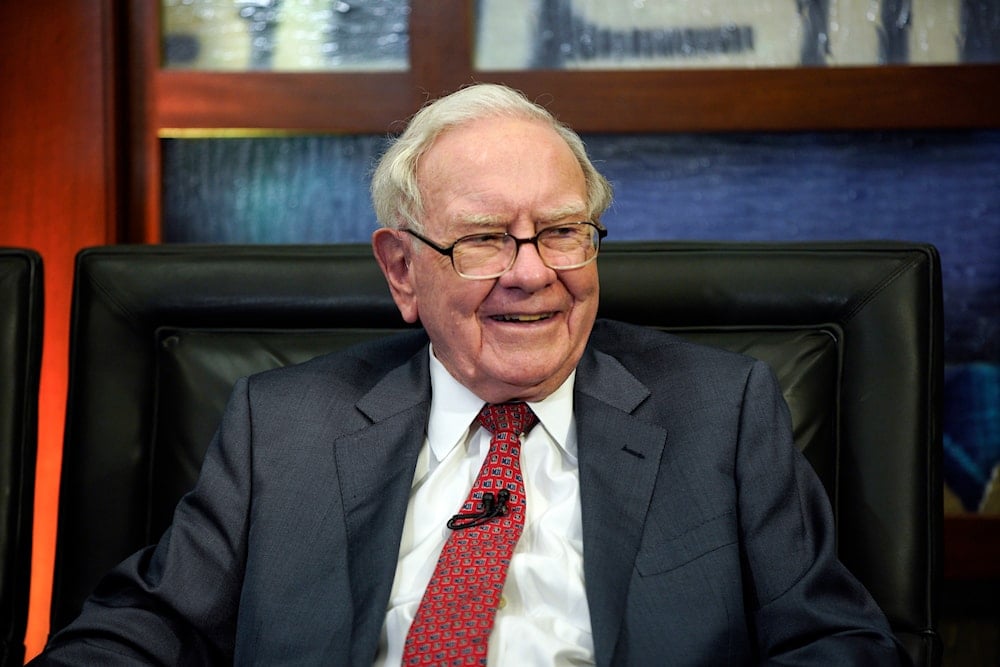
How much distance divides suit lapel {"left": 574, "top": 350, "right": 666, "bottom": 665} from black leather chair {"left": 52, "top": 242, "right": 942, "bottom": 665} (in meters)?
0.22

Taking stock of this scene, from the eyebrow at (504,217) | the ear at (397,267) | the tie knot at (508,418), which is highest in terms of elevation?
the eyebrow at (504,217)

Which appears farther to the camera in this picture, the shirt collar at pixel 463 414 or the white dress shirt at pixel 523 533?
the shirt collar at pixel 463 414

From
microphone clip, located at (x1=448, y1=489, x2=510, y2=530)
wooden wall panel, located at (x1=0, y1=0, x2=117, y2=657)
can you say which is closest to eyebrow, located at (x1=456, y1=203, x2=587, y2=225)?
microphone clip, located at (x1=448, y1=489, x2=510, y2=530)

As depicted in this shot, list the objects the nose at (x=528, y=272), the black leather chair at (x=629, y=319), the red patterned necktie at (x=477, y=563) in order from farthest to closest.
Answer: the black leather chair at (x=629, y=319), the nose at (x=528, y=272), the red patterned necktie at (x=477, y=563)

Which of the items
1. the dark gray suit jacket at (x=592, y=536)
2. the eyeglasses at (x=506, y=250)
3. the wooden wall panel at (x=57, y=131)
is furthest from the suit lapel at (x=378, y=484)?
the wooden wall panel at (x=57, y=131)

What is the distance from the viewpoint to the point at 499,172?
4.90ft

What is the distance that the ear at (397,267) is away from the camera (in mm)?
1635

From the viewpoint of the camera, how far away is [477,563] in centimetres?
142

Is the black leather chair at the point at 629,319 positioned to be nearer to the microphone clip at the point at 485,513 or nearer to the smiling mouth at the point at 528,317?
the smiling mouth at the point at 528,317

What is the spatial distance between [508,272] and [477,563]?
39 centimetres

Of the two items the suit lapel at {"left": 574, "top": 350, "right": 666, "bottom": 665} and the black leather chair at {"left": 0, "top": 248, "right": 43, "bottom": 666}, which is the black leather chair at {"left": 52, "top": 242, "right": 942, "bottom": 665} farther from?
the suit lapel at {"left": 574, "top": 350, "right": 666, "bottom": 665}

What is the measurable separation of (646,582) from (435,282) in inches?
19.6

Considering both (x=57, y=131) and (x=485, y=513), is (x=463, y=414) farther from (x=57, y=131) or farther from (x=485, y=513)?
(x=57, y=131)

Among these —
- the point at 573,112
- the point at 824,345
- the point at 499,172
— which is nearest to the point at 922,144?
the point at 573,112
